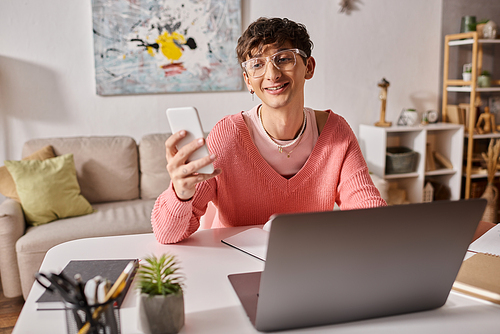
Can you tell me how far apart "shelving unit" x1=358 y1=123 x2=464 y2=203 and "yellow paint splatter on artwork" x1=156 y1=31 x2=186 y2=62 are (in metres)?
1.57

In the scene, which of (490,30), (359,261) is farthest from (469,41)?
(359,261)

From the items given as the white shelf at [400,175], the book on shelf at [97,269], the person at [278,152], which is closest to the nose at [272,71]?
the person at [278,152]

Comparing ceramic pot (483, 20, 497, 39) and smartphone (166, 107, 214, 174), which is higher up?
ceramic pot (483, 20, 497, 39)

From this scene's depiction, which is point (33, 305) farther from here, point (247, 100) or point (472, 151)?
point (472, 151)

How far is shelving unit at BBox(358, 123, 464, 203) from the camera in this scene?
333 cm

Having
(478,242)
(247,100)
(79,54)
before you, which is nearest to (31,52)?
(79,54)

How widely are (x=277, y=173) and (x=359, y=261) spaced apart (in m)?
0.66

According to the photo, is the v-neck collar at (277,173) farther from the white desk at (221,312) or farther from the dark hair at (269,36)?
the white desk at (221,312)

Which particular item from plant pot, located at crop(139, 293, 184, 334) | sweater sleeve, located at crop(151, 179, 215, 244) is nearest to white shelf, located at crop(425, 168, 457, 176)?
sweater sleeve, located at crop(151, 179, 215, 244)

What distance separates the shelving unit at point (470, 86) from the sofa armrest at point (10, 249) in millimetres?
3221

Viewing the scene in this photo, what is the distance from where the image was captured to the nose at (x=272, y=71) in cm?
126

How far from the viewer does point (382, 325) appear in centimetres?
74

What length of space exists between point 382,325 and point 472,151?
133 inches

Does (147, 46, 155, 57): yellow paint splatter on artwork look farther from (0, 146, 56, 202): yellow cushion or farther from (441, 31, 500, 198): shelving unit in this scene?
(441, 31, 500, 198): shelving unit
